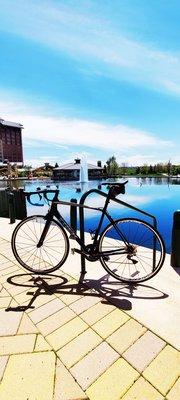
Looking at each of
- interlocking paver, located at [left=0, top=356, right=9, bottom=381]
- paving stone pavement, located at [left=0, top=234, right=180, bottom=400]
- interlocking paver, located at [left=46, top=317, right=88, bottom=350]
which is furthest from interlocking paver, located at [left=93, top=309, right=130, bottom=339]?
interlocking paver, located at [left=0, top=356, right=9, bottom=381]

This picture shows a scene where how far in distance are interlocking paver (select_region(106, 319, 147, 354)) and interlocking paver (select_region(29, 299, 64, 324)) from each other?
771 millimetres

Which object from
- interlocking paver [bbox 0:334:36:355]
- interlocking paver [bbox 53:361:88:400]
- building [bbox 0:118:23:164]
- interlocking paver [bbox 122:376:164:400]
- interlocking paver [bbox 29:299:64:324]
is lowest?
interlocking paver [bbox 53:361:88:400]

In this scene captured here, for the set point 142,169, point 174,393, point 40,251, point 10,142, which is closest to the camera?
point 174,393

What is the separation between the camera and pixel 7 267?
421 cm

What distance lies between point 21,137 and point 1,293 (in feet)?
411

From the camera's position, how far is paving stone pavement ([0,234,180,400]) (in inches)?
73.5

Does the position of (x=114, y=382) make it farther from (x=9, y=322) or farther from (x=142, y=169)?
(x=142, y=169)

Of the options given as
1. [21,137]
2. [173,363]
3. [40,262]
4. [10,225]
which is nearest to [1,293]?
[40,262]

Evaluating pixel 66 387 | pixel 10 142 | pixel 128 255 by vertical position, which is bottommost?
pixel 66 387

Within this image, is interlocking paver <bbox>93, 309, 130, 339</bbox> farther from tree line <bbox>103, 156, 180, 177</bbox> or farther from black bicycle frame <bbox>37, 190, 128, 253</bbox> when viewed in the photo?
tree line <bbox>103, 156, 180, 177</bbox>

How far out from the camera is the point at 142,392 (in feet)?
6.01

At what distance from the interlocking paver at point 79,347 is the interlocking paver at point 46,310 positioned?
522 millimetres

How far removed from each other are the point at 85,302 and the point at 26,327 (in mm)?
756

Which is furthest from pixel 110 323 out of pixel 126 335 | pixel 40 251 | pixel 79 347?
pixel 40 251
